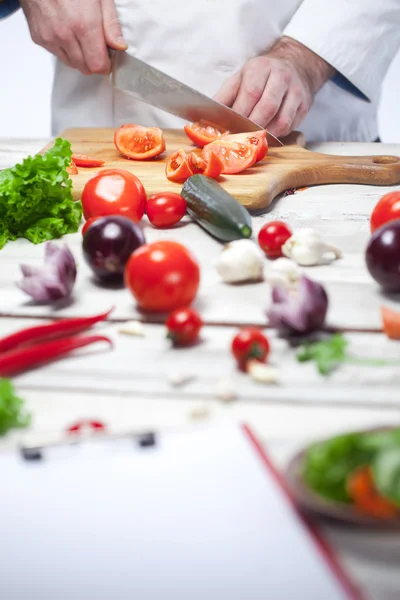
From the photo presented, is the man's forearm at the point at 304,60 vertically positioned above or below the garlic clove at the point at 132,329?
above

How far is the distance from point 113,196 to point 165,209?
124mm

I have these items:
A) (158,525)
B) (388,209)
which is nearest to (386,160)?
(388,209)

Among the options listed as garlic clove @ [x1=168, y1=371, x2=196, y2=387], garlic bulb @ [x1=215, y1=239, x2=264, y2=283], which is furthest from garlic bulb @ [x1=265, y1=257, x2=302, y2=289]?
garlic clove @ [x1=168, y1=371, x2=196, y2=387]

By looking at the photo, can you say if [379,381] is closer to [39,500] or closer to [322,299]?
[322,299]

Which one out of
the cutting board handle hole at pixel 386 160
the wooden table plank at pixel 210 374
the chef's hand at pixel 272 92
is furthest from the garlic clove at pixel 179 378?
the chef's hand at pixel 272 92

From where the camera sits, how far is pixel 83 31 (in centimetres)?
245

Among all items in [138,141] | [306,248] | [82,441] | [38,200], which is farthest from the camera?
[138,141]

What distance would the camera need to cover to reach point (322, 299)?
1.26m

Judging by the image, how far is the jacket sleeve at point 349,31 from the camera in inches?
100.0

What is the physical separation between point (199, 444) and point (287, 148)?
5.32ft

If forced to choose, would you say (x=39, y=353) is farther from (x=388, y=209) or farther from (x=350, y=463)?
(x=388, y=209)

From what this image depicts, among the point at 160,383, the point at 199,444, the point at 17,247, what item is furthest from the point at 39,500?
the point at 17,247

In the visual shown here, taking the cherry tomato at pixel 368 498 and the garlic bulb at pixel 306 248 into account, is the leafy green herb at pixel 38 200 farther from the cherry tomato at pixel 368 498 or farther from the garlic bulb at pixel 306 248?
the cherry tomato at pixel 368 498

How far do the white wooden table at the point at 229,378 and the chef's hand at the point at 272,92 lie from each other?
3.25 ft
